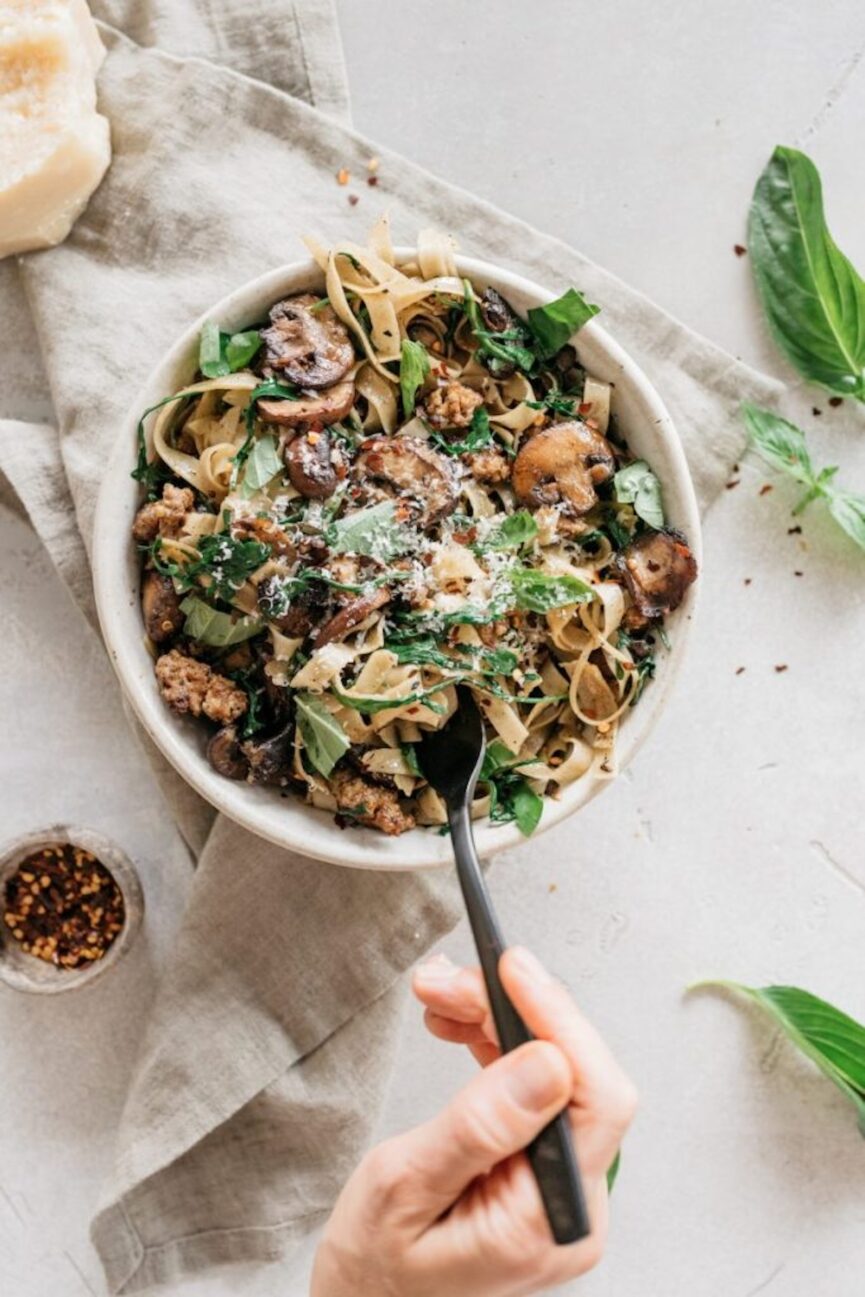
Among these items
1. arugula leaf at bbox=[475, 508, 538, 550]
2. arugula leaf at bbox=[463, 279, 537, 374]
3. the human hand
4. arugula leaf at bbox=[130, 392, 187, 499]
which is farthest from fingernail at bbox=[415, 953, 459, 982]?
arugula leaf at bbox=[463, 279, 537, 374]

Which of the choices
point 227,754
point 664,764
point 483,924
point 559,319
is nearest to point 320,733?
point 227,754

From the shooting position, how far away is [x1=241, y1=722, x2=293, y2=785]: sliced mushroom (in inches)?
134

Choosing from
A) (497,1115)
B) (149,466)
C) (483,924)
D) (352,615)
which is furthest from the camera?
(149,466)

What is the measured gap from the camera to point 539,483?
11.4ft

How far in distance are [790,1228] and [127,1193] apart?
221 cm

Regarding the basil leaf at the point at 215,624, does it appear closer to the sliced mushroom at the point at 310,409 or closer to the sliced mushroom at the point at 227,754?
the sliced mushroom at the point at 227,754

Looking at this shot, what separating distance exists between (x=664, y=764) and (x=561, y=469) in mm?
1326

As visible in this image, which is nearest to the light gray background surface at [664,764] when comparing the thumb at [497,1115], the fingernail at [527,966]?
the fingernail at [527,966]

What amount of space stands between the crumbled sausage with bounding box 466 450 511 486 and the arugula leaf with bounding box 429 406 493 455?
0.07 feet

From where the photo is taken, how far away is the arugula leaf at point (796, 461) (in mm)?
4191

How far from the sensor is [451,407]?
3473 millimetres

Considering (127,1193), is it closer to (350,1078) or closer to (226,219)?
(350,1078)

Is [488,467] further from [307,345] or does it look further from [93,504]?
[93,504]

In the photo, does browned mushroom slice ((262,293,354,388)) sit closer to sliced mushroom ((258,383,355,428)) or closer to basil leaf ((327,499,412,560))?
sliced mushroom ((258,383,355,428))
